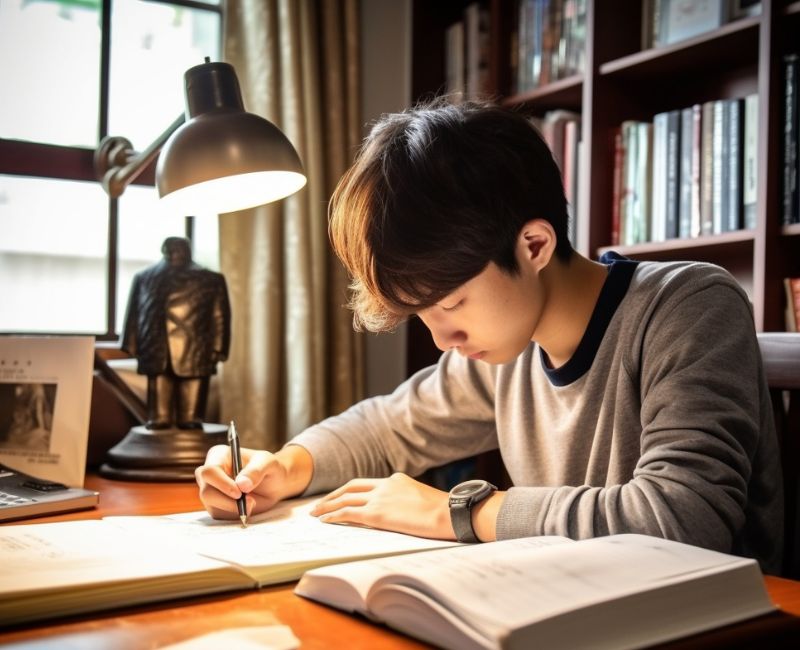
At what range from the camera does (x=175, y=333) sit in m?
1.39

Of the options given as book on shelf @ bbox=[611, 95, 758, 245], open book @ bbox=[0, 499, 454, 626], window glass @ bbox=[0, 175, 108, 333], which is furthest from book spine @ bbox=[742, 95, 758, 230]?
window glass @ bbox=[0, 175, 108, 333]

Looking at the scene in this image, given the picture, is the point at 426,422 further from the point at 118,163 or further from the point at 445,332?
the point at 118,163

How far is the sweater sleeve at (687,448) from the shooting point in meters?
0.83

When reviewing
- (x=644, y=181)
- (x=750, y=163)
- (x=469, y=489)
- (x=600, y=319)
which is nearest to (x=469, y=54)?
(x=644, y=181)

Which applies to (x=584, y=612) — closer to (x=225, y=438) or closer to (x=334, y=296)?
(x=225, y=438)

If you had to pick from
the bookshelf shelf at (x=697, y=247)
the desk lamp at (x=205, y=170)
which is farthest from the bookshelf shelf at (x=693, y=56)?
the desk lamp at (x=205, y=170)

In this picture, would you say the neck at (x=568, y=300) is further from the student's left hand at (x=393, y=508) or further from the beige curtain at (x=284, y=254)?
the beige curtain at (x=284, y=254)

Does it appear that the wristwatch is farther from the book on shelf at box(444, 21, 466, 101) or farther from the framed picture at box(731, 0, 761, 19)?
the book on shelf at box(444, 21, 466, 101)

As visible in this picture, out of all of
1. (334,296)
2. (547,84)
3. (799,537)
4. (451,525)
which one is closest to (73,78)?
(334,296)

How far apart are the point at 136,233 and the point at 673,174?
1.31 m

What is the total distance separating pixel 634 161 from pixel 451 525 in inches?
50.2

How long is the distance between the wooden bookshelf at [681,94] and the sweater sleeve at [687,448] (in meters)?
0.69

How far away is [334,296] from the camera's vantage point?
2.24 m

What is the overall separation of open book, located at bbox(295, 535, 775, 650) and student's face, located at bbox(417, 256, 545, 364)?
0.39 meters
